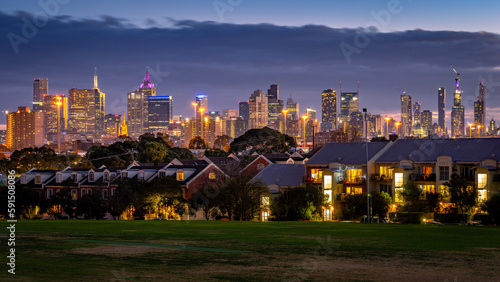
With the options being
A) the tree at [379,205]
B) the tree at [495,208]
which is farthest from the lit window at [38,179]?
the tree at [495,208]

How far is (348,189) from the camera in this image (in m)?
82.8

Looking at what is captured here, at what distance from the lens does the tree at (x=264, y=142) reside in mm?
170750

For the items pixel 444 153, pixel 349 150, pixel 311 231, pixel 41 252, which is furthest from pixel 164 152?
pixel 41 252

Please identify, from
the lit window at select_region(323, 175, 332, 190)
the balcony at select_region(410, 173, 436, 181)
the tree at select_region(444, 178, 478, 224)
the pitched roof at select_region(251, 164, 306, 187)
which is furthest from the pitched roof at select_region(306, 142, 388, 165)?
the tree at select_region(444, 178, 478, 224)

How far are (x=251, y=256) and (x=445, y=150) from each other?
59.0 meters

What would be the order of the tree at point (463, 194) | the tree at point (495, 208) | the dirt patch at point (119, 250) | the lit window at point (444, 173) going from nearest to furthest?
1. the dirt patch at point (119, 250)
2. the tree at point (495, 208)
3. the tree at point (463, 194)
4. the lit window at point (444, 173)

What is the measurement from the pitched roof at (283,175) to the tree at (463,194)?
73.4ft

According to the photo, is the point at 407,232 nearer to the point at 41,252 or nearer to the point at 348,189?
the point at 41,252

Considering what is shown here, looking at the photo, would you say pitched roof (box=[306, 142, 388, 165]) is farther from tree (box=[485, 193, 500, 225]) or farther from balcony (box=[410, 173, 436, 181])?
tree (box=[485, 193, 500, 225])

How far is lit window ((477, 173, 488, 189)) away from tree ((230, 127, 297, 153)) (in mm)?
98113

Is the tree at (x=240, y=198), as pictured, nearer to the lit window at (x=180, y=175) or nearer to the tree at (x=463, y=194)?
the tree at (x=463, y=194)

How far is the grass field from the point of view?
823 inches

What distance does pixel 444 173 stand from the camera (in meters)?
76.6

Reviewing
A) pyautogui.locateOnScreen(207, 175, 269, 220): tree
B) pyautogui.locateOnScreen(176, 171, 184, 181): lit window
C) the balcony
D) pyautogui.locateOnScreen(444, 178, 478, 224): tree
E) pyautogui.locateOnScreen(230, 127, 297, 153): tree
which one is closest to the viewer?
pyautogui.locateOnScreen(444, 178, 478, 224): tree
